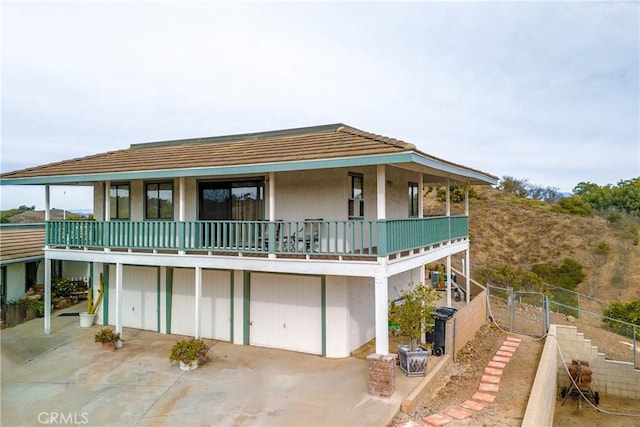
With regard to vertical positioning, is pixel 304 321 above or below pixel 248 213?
below

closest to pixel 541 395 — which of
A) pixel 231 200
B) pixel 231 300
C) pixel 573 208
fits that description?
pixel 231 300

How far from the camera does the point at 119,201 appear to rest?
13586 millimetres

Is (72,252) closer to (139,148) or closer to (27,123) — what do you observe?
(139,148)

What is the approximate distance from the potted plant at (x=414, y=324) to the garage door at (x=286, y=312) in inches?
89.6

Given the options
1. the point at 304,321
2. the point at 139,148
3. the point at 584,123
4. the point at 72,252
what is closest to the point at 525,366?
the point at 304,321

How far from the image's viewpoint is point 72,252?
12.4 meters

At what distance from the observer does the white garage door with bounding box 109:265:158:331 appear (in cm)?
Answer: 1293

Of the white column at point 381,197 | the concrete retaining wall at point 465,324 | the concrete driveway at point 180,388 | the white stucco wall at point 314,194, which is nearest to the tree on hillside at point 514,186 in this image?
the concrete retaining wall at point 465,324

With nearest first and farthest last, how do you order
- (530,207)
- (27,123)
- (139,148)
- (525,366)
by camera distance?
1. (525,366)
2. (139,148)
3. (27,123)
4. (530,207)

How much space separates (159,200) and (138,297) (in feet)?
11.2

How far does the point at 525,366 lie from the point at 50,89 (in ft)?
71.2

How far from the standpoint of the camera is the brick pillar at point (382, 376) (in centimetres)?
759

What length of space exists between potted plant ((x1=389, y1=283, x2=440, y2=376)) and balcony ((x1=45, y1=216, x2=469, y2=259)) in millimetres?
1193

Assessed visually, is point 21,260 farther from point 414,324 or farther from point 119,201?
point 414,324
